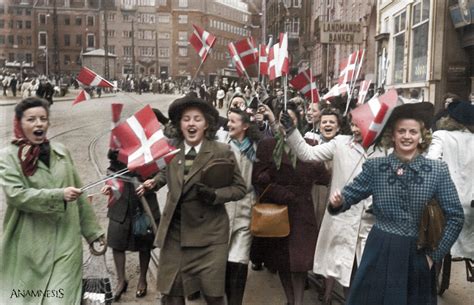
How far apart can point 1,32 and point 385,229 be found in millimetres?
28381

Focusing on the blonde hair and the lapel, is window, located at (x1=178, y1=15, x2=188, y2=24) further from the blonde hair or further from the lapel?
the blonde hair

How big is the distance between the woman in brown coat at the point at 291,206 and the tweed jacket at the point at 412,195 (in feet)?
4.36

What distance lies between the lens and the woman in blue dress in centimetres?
339

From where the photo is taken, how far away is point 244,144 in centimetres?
502

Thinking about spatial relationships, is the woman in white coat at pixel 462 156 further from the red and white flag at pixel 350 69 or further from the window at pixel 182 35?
the window at pixel 182 35

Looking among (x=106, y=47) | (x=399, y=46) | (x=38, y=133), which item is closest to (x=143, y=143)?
(x=38, y=133)

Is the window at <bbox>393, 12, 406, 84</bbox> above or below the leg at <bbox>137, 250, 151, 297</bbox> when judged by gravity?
above

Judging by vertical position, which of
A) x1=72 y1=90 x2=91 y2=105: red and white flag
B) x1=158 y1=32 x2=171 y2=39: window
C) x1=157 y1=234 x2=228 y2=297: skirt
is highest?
x1=158 y1=32 x2=171 y2=39: window

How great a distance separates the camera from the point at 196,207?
4.11m

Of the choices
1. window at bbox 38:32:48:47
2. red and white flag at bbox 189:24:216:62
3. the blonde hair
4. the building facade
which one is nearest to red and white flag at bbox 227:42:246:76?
red and white flag at bbox 189:24:216:62

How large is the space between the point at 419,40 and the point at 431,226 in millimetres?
16160

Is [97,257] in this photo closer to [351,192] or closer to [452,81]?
[351,192]

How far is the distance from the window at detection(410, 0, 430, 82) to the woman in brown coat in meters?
13.8

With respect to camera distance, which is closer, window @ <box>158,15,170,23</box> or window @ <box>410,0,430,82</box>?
window @ <box>158,15,170,23</box>
